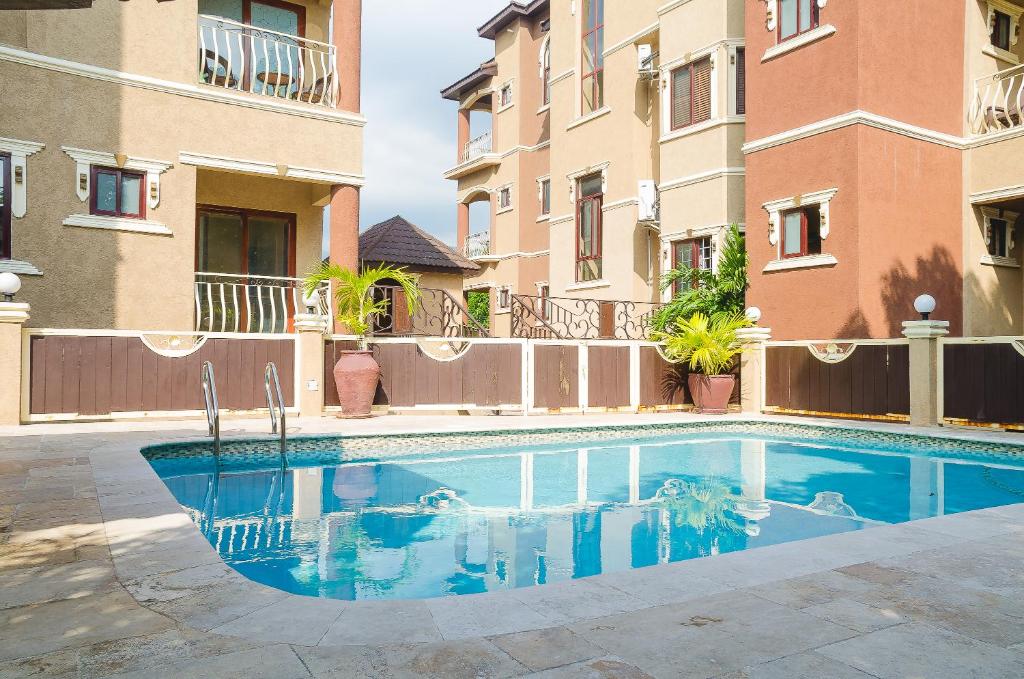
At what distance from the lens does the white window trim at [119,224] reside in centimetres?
1110

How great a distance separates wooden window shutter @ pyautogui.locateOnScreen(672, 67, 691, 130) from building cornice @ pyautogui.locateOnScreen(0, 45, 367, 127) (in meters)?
7.49

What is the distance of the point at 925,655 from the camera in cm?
276

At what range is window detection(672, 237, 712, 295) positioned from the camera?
52.8 feet

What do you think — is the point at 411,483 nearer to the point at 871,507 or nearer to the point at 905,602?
the point at 871,507

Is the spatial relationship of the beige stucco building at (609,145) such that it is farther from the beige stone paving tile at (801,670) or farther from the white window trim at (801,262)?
the beige stone paving tile at (801,670)

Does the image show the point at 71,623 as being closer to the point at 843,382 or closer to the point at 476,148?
the point at 843,382

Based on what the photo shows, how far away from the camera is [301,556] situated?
5227mm

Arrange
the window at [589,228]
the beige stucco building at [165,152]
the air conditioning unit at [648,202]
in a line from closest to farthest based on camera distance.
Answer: the beige stucco building at [165,152] → the air conditioning unit at [648,202] → the window at [589,228]

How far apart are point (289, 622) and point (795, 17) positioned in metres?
14.5

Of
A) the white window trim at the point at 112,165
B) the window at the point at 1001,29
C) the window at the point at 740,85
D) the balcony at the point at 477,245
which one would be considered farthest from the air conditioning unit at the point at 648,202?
the white window trim at the point at 112,165

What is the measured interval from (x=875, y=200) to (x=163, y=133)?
1212 cm

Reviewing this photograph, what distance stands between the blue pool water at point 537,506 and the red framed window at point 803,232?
431 centimetres

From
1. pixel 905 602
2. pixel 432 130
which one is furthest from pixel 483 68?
pixel 905 602

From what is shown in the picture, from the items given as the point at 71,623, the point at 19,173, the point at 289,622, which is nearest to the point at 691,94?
the point at 19,173
